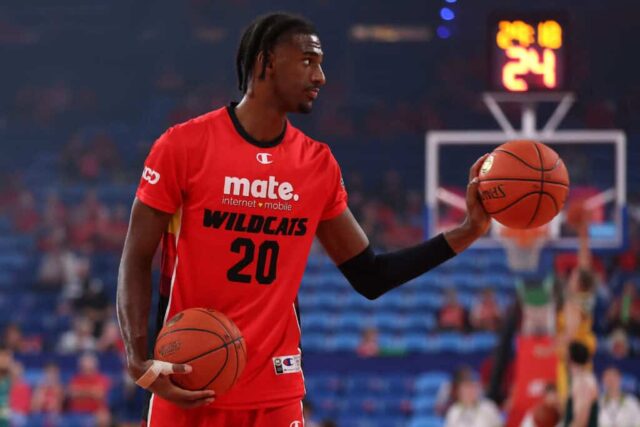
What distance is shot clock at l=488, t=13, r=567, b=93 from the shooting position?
8.85 metres

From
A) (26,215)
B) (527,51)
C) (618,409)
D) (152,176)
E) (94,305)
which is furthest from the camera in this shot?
(26,215)

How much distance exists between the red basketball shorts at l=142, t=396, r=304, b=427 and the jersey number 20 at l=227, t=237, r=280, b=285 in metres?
0.36

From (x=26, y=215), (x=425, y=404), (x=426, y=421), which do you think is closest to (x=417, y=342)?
(x=425, y=404)

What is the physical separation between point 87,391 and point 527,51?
613cm

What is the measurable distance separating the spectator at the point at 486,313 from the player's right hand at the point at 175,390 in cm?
1131

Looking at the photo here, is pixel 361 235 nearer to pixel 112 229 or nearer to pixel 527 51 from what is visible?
pixel 527 51

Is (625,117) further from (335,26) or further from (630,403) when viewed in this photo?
(630,403)

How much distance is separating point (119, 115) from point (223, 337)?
18252 millimetres

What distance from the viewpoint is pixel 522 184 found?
3445 millimetres

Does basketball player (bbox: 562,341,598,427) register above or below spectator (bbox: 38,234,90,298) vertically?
below

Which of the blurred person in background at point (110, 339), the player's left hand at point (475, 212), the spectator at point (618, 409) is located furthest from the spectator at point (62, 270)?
the player's left hand at point (475, 212)

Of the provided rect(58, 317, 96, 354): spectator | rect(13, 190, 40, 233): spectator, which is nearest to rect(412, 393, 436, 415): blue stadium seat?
rect(58, 317, 96, 354): spectator

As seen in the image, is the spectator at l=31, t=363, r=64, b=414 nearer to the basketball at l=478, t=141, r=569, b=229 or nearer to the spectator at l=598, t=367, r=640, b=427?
the spectator at l=598, t=367, r=640, b=427

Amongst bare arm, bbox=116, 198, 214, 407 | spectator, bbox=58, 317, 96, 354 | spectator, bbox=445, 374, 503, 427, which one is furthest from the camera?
spectator, bbox=58, 317, 96, 354
